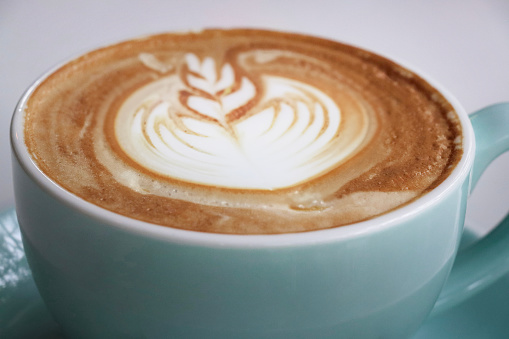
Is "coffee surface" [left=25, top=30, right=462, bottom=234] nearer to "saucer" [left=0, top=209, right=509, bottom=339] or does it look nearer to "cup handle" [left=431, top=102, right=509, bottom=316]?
"cup handle" [left=431, top=102, right=509, bottom=316]

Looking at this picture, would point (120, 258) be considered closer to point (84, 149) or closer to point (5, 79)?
point (84, 149)

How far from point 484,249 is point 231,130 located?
441mm

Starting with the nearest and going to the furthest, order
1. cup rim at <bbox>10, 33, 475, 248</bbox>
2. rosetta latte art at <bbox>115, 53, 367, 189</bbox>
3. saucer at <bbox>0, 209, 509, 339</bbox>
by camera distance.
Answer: cup rim at <bbox>10, 33, 475, 248</bbox>, rosetta latte art at <bbox>115, 53, 367, 189</bbox>, saucer at <bbox>0, 209, 509, 339</bbox>

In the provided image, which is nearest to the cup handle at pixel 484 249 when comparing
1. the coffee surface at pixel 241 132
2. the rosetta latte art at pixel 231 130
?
the coffee surface at pixel 241 132

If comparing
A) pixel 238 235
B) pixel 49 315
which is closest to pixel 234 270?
pixel 238 235

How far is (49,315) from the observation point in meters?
1.07

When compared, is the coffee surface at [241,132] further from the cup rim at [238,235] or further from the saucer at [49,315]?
the saucer at [49,315]

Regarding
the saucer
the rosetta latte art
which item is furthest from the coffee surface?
the saucer

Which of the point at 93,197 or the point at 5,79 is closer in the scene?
the point at 93,197

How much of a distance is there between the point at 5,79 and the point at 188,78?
1046 mm

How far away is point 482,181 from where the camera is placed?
1.83 meters

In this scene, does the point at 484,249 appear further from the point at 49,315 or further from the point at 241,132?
the point at 49,315

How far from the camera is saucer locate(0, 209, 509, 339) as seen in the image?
3.44ft

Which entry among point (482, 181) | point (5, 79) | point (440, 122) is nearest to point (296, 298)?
point (440, 122)
